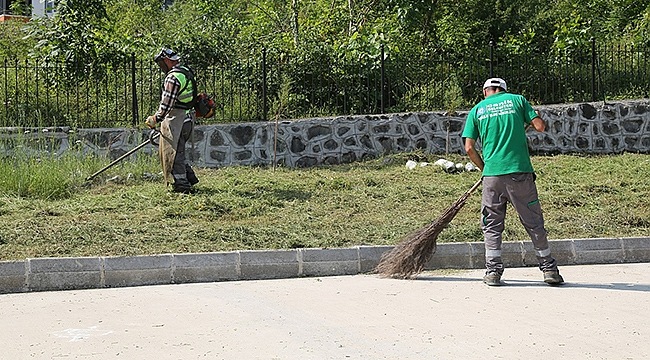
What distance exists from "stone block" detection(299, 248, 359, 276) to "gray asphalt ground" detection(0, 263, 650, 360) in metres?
0.19

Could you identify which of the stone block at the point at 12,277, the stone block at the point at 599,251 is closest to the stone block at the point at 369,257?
the stone block at the point at 599,251

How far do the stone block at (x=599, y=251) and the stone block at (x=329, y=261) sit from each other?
2.32 meters

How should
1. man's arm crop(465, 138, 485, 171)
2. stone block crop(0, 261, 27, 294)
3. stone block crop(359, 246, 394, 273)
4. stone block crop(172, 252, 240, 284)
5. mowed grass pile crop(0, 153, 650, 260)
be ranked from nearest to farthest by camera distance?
stone block crop(0, 261, 27, 294) → man's arm crop(465, 138, 485, 171) → stone block crop(172, 252, 240, 284) → stone block crop(359, 246, 394, 273) → mowed grass pile crop(0, 153, 650, 260)

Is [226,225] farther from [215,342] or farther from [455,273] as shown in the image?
[215,342]

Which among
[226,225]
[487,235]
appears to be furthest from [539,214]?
[226,225]

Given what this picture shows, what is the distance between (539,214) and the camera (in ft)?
26.4

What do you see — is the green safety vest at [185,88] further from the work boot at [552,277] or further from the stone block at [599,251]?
the work boot at [552,277]

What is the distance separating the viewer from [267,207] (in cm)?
1083

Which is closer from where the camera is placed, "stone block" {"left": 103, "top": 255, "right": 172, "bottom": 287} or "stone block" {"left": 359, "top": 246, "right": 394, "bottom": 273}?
"stone block" {"left": 103, "top": 255, "right": 172, "bottom": 287}

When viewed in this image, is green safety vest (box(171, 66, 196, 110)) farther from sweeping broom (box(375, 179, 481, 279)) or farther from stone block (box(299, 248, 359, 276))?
sweeping broom (box(375, 179, 481, 279))

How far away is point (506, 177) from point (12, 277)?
14.0 ft

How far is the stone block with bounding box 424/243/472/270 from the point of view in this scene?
887 cm

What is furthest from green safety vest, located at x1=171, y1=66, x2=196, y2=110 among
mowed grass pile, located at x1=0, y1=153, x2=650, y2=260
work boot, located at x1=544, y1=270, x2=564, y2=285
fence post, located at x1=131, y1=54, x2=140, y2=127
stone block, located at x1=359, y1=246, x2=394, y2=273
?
work boot, located at x1=544, y1=270, x2=564, y2=285

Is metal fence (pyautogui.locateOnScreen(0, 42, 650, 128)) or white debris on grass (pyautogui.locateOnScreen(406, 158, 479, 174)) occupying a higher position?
metal fence (pyautogui.locateOnScreen(0, 42, 650, 128))
